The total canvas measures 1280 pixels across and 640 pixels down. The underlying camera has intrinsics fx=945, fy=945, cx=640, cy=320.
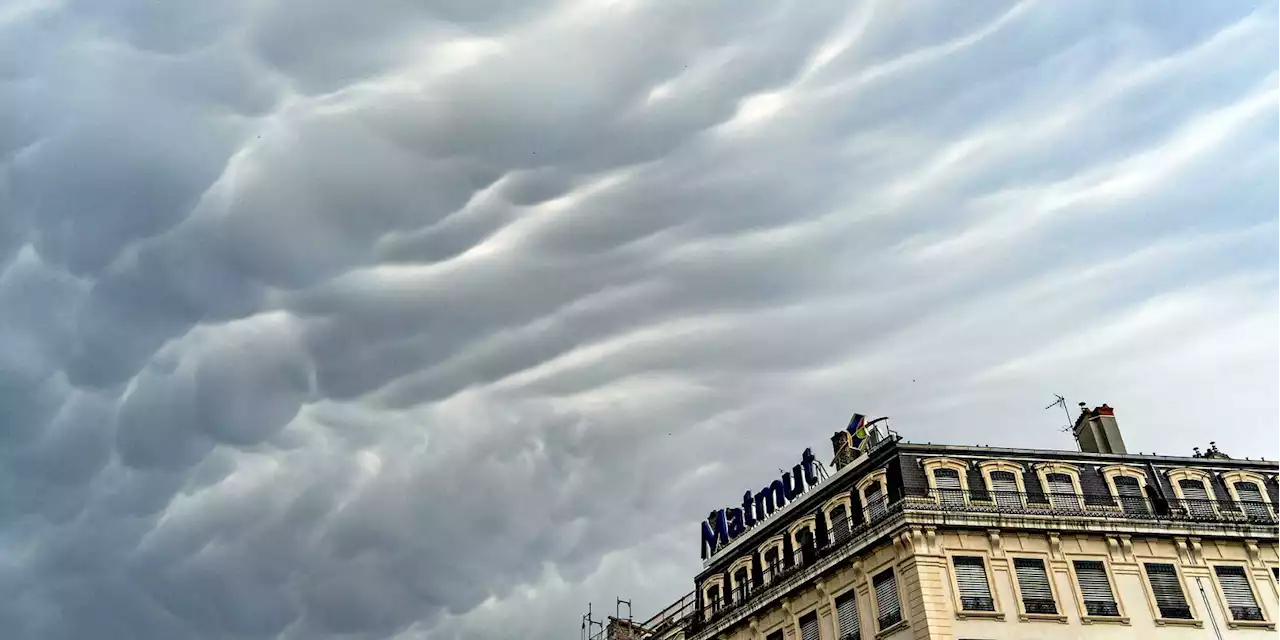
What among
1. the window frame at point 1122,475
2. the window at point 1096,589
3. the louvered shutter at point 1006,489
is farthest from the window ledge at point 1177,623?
the louvered shutter at point 1006,489

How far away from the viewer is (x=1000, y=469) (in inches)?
1923

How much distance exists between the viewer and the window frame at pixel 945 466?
47.7 m

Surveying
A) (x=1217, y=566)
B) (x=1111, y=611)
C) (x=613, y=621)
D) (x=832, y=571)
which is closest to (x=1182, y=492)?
(x=1217, y=566)

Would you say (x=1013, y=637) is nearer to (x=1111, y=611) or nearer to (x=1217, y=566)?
(x=1111, y=611)

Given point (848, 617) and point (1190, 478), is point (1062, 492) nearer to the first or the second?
point (1190, 478)

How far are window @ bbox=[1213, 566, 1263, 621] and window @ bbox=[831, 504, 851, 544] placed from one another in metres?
17.7

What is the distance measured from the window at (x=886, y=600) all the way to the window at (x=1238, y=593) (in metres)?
15.7

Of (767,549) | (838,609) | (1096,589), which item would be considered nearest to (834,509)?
(838,609)

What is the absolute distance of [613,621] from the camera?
72.2 metres

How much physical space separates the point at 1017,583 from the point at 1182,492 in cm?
1172

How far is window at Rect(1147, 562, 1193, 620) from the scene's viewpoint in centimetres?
4456

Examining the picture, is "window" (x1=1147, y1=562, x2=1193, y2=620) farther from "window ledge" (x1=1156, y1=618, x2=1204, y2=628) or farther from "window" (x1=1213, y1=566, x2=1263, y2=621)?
"window" (x1=1213, y1=566, x2=1263, y2=621)

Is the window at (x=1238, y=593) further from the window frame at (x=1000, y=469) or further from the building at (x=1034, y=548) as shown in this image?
the window frame at (x=1000, y=469)

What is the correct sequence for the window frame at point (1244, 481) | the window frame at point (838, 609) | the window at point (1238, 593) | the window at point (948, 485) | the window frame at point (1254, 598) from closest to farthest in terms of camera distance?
the window frame at point (1254, 598) < the window at point (1238, 593) < the window frame at point (838, 609) < the window at point (948, 485) < the window frame at point (1244, 481)
